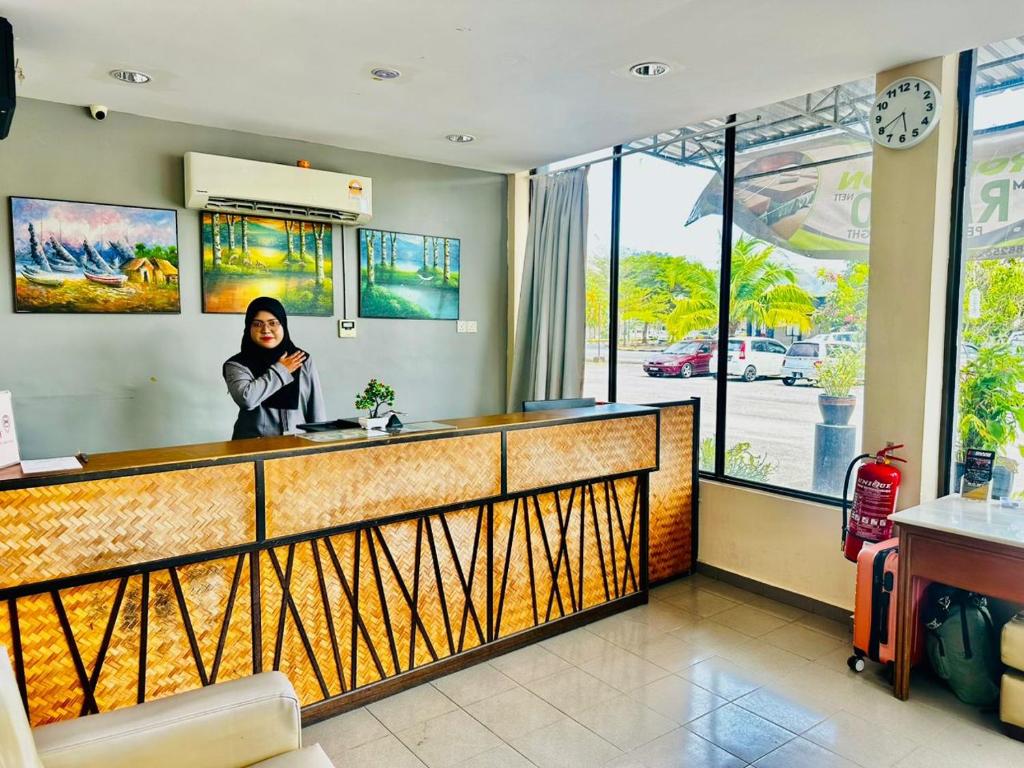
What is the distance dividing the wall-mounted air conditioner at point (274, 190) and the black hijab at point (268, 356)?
0.87 meters

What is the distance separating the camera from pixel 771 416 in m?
3.89

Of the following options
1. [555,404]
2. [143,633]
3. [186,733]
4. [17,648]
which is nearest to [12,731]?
[186,733]

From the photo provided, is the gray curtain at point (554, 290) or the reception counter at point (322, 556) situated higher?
the gray curtain at point (554, 290)

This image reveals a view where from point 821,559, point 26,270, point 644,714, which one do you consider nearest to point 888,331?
point 821,559

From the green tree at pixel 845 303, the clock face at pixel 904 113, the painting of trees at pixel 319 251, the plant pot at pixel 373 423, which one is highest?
the clock face at pixel 904 113

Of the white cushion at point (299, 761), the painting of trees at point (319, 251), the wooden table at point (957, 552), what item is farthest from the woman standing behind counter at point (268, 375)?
the wooden table at point (957, 552)

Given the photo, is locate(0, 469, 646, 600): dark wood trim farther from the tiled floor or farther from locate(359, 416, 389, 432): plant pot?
the tiled floor

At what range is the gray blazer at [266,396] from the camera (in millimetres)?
3361

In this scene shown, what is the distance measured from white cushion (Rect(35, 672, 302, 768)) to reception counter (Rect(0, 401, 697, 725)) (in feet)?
1.85

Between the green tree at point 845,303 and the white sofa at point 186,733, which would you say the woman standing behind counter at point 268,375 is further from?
the green tree at point 845,303

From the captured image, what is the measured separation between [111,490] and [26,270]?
2147mm

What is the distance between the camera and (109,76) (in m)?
3.23

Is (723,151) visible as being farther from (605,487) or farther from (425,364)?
(425,364)

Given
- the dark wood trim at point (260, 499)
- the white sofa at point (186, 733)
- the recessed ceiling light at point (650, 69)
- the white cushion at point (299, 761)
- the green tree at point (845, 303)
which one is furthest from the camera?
the green tree at point (845, 303)
